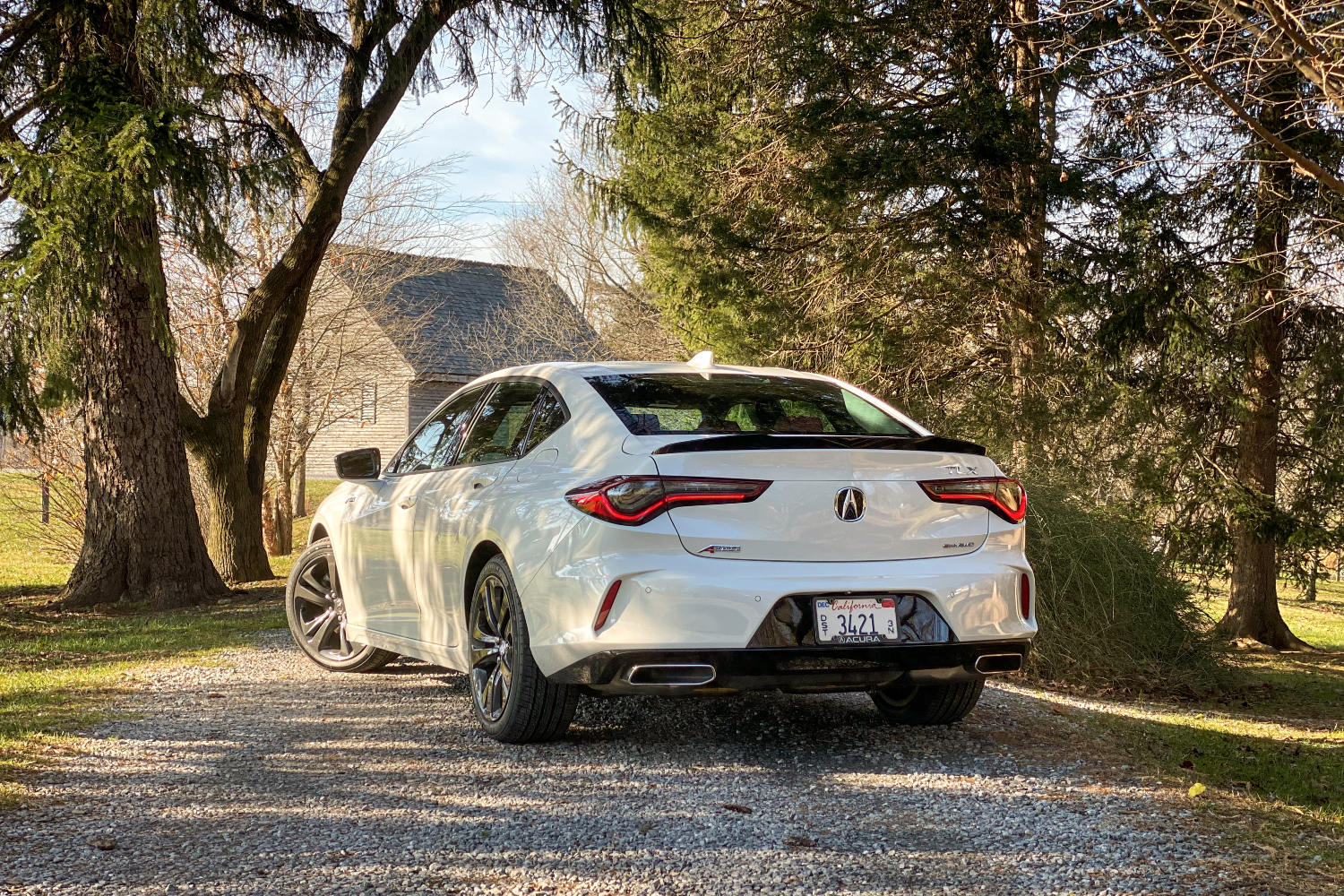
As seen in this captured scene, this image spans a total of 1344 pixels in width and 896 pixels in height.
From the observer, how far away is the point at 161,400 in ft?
38.9

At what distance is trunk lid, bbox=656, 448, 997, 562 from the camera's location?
4727 millimetres

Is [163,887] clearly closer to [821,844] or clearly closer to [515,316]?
[821,844]

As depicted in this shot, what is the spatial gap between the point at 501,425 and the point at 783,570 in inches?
71.9

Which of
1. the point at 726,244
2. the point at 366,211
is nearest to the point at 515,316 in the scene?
the point at 366,211

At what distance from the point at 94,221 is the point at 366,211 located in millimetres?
12638

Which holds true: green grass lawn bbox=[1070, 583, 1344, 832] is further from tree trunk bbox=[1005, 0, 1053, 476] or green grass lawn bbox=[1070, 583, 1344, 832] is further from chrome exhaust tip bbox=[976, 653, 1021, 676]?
tree trunk bbox=[1005, 0, 1053, 476]

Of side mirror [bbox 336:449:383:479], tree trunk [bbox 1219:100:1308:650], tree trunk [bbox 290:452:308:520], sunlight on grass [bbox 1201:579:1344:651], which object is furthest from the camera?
tree trunk [bbox 290:452:308:520]

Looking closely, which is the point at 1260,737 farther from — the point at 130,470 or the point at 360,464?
the point at 130,470

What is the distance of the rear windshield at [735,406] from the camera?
5336mm

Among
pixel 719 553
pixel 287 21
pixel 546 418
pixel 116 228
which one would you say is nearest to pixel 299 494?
pixel 287 21

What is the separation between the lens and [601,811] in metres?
4.39

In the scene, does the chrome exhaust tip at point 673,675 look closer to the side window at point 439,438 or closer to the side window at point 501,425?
the side window at point 501,425

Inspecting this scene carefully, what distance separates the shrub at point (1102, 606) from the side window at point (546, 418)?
476 centimetres

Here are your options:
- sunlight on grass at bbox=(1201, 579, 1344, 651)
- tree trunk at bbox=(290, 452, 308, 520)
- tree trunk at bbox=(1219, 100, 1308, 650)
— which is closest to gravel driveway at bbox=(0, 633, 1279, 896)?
sunlight on grass at bbox=(1201, 579, 1344, 651)
